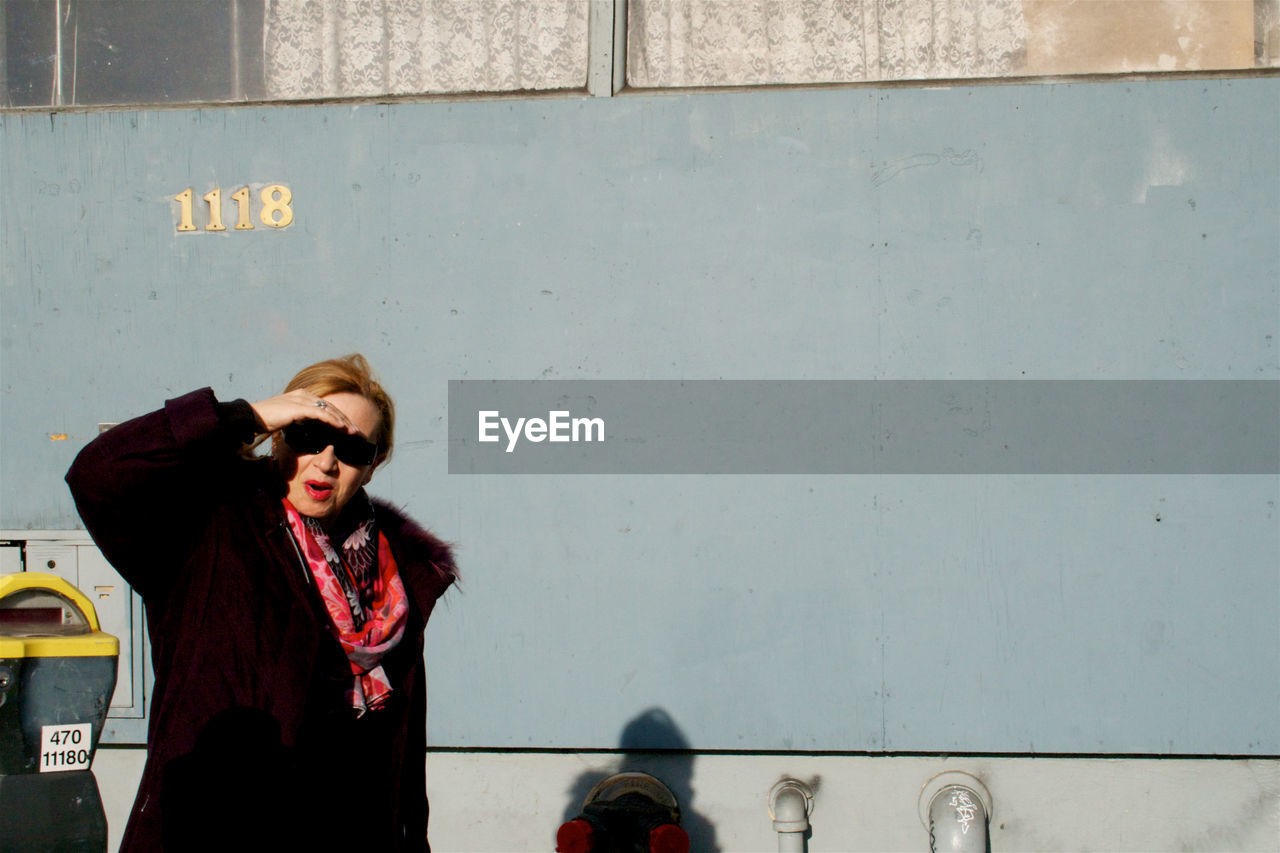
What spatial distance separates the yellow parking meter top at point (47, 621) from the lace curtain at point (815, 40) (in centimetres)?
209

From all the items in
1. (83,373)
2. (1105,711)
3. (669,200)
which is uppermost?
(669,200)

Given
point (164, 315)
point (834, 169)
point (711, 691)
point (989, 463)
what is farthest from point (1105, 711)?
point (164, 315)

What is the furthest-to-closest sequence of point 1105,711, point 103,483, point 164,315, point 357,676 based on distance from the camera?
point 164,315
point 1105,711
point 357,676
point 103,483

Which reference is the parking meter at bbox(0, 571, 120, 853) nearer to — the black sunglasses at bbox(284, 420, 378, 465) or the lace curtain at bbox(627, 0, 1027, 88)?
the black sunglasses at bbox(284, 420, 378, 465)

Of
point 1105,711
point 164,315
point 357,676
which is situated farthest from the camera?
point 164,315

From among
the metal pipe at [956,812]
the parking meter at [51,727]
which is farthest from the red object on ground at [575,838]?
the parking meter at [51,727]

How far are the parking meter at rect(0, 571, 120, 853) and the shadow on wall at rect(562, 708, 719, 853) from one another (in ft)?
4.25

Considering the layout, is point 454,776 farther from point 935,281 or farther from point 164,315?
point 935,281

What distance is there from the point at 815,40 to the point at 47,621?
2.67 m

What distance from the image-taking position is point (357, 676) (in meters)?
1.89

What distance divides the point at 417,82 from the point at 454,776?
2.10 meters

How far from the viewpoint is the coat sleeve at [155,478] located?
1.55m

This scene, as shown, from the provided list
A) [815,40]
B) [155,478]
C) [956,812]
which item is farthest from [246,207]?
[956,812]

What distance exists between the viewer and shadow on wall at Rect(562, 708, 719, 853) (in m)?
2.89
